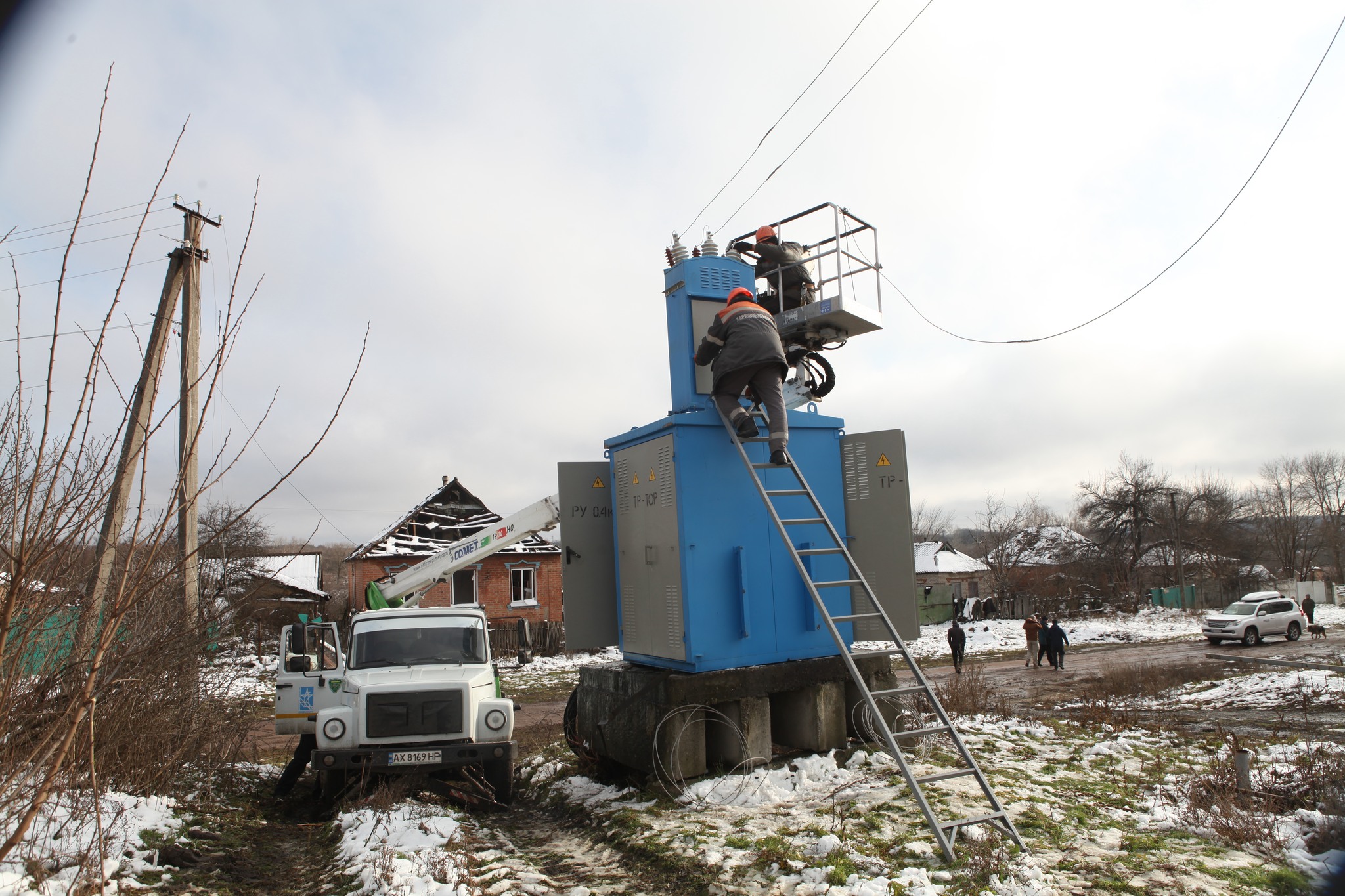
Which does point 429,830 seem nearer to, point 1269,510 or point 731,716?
point 731,716

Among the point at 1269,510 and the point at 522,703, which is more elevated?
the point at 1269,510

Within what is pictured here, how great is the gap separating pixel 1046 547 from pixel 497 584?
→ 45.2 meters

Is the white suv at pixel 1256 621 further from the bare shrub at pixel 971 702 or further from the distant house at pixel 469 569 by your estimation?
the distant house at pixel 469 569

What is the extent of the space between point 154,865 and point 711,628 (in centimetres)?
438

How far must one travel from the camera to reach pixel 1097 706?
12.5 meters

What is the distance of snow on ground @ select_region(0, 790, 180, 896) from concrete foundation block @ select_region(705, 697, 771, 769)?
4311mm

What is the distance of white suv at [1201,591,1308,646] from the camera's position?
26766 millimetres

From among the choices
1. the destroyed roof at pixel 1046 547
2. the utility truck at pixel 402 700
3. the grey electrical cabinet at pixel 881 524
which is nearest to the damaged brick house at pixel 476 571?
the utility truck at pixel 402 700

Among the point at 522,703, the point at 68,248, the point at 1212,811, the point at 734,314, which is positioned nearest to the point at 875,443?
the point at 734,314

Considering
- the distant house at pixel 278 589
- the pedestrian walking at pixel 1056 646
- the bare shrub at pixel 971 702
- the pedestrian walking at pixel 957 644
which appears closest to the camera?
the distant house at pixel 278 589

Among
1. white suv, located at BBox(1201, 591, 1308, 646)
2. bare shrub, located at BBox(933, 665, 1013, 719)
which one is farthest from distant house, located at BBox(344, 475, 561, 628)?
white suv, located at BBox(1201, 591, 1308, 646)

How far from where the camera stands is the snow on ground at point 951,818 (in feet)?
14.9

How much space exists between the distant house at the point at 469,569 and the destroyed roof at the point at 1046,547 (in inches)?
1319

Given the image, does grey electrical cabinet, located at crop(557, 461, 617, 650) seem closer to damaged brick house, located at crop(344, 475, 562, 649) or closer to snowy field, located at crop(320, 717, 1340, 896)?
snowy field, located at crop(320, 717, 1340, 896)
